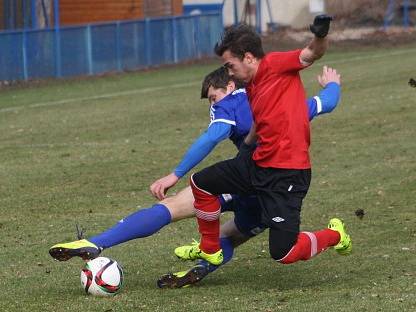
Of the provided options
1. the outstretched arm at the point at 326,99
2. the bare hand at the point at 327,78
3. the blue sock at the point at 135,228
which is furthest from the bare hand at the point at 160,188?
the bare hand at the point at 327,78

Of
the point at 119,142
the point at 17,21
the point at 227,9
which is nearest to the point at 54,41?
the point at 17,21

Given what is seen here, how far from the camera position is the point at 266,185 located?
22.6 feet

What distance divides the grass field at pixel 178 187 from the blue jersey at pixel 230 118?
34.1 inches

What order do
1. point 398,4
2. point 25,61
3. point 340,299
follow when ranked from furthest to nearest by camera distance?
point 398,4
point 25,61
point 340,299

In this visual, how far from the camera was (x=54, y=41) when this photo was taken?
27828 mm

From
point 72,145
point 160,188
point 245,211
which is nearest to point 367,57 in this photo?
point 72,145

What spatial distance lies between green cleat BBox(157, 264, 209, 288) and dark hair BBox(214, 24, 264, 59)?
1422 mm

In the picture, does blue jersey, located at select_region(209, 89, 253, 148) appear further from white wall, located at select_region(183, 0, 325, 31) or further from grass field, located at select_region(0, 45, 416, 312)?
white wall, located at select_region(183, 0, 325, 31)

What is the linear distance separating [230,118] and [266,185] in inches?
24.5

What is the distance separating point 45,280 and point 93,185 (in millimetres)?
4505

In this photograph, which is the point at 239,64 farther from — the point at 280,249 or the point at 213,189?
the point at 280,249

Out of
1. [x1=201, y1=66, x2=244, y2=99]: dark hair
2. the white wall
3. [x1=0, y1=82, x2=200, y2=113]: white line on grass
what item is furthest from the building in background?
[x1=201, y1=66, x2=244, y2=99]: dark hair

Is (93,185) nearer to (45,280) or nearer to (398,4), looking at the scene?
(45,280)

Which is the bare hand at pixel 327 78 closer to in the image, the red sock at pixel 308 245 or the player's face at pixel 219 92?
the player's face at pixel 219 92
